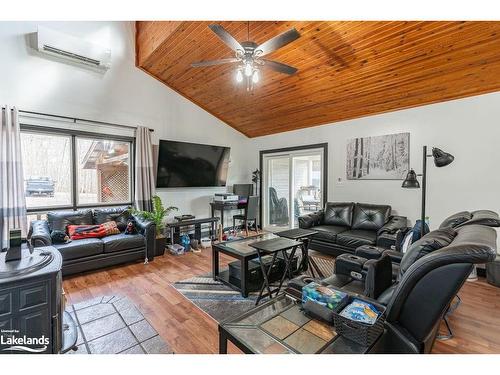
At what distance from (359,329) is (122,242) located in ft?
11.3

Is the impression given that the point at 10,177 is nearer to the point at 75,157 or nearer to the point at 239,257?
the point at 75,157

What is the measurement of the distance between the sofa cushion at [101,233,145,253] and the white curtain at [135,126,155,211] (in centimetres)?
86

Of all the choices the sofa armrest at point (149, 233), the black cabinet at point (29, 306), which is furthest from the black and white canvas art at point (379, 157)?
the black cabinet at point (29, 306)

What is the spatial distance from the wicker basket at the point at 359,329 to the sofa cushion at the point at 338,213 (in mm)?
3221

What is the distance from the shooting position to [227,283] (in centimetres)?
302

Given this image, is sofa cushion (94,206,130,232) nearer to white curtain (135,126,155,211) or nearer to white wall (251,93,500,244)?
white curtain (135,126,155,211)

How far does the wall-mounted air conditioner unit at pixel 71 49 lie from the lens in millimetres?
3539

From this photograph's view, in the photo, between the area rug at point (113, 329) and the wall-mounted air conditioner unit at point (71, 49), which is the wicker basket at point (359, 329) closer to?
the area rug at point (113, 329)

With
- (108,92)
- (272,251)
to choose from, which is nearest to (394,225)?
(272,251)

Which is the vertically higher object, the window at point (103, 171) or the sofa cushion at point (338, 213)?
the window at point (103, 171)

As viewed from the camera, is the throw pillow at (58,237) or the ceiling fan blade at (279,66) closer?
the ceiling fan blade at (279,66)

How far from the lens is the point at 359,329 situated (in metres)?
1.14

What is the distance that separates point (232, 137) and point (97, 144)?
2.98 m

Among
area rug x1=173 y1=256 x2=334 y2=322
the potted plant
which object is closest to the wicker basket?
area rug x1=173 y1=256 x2=334 y2=322
